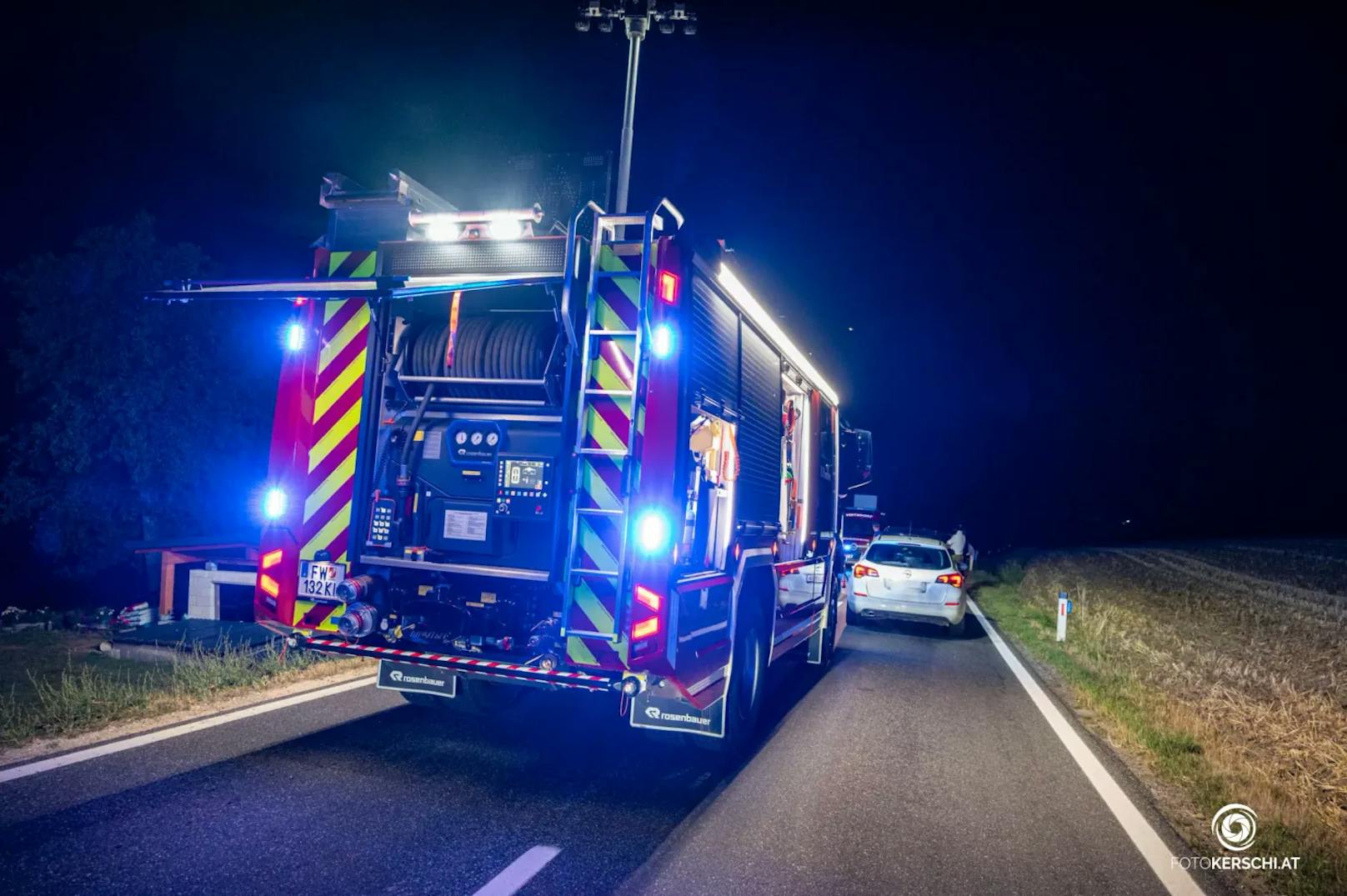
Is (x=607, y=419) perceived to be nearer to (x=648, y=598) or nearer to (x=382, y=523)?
(x=648, y=598)

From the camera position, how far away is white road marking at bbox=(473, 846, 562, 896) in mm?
3525

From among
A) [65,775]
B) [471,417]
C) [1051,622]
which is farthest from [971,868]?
[1051,622]

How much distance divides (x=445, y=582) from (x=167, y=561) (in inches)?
440

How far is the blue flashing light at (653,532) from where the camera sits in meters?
4.62

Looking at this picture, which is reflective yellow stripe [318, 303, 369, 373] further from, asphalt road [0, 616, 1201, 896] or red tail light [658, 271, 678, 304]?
asphalt road [0, 616, 1201, 896]

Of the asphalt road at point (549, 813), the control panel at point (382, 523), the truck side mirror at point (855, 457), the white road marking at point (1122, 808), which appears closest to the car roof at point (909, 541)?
the truck side mirror at point (855, 457)

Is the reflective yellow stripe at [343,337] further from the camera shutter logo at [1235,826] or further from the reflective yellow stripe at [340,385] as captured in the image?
the camera shutter logo at [1235,826]

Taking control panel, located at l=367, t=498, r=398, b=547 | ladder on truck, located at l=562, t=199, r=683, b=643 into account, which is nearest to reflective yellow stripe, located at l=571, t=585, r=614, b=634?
ladder on truck, located at l=562, t=199, r=683, b=643

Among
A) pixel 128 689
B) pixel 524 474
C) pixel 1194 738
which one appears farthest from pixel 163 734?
pixel 1194 738

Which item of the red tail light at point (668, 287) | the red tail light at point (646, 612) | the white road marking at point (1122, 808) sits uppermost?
the red tail light at point (668, 287)

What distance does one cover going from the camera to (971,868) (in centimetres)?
414

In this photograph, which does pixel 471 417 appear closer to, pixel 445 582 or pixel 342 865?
pixel 445 582

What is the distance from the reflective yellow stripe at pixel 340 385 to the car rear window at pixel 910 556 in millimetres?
9909

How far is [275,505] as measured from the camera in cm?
543
